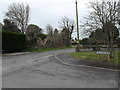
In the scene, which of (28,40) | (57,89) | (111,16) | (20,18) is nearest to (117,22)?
(111,16)

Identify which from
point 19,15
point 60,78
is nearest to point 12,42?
point 19,15

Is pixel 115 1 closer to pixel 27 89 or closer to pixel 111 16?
pixel 111 16

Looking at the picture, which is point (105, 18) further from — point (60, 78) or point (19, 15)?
point (19, 15)

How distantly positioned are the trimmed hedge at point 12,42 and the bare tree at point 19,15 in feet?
28.3

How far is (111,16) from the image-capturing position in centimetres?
1016

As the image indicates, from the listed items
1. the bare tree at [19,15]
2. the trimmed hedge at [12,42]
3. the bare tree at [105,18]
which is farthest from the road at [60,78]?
the bare tree at [19,15]

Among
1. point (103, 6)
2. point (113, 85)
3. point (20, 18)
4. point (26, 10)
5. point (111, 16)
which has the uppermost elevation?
point (26, 10)

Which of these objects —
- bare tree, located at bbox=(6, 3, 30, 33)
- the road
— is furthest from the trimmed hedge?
the road

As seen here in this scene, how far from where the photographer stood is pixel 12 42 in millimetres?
21203

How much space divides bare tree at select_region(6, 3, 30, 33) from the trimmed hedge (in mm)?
8634

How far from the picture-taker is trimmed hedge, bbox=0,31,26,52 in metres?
19.8

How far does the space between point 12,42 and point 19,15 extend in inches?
535

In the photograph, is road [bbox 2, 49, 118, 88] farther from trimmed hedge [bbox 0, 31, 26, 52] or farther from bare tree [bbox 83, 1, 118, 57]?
trimmed hedge [bbox 0, 31, 26, 52]

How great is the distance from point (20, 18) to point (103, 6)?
86.5 feet
